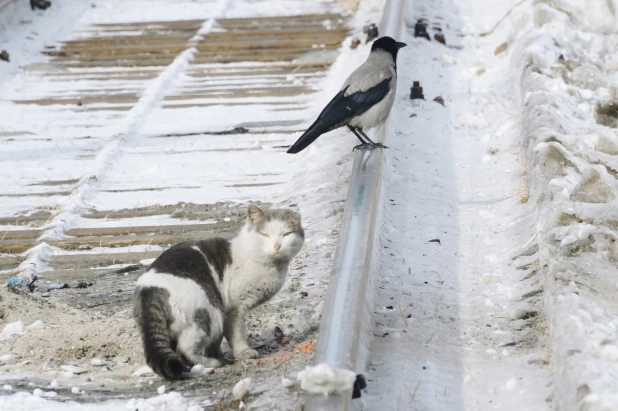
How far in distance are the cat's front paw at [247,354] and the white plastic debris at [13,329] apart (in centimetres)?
120

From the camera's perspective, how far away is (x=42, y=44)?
41.4ft

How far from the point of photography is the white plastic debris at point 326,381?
3.66 m

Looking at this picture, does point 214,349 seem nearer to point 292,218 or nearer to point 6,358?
point 292,218

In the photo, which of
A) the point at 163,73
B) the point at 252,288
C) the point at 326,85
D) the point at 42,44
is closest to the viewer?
the point at 252,288

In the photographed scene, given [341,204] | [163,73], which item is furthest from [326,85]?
[341,204]

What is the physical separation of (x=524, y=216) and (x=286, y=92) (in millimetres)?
4318

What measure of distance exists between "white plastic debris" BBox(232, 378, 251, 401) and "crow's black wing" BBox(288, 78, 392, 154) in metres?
2.30

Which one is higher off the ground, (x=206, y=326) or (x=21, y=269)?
(x=206, y=326)

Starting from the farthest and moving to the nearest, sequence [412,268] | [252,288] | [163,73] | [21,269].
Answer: [163,73] → [21,269] → [412,268] → [252,288]

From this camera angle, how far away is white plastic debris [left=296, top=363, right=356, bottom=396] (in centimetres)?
366

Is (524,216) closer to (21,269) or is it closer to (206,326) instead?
(206,326)

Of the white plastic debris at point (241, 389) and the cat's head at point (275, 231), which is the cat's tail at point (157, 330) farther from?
the cat's head at point (275, 231)

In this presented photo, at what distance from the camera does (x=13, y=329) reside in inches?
208

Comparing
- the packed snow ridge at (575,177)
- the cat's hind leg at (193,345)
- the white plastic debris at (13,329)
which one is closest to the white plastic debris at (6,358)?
the white plastic debris at (13,329)
